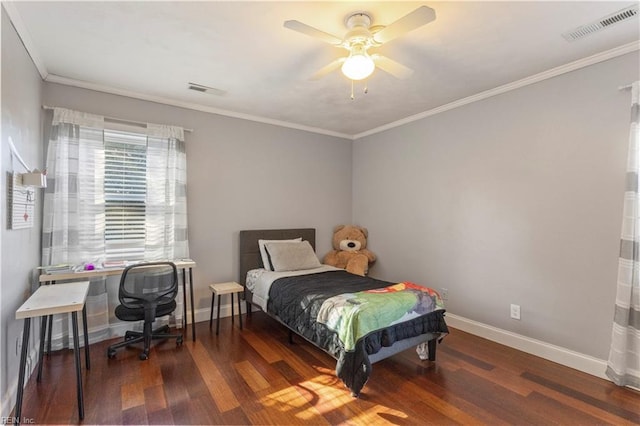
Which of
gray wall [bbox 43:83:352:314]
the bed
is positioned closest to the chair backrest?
gray wall [bbox 43:83:352:314]

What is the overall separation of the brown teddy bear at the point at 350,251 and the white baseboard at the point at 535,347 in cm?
127

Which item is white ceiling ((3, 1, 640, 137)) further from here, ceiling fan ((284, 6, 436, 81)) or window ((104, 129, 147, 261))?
window ((104, 129, 147, 261))

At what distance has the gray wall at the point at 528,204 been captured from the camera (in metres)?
2.53

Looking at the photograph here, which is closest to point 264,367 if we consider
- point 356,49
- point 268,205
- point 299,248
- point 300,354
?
point 300,354

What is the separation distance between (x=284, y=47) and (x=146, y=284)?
234cm

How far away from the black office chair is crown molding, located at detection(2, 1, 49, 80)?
1.85m

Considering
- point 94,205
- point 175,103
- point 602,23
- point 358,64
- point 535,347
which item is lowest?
point 535,347

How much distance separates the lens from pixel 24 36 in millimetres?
2252

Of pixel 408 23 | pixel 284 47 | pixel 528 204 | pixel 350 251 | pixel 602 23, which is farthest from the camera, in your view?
pixel 350 251

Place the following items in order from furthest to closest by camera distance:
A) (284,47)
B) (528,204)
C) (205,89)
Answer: (205,89) → (528,204) → (284,47)

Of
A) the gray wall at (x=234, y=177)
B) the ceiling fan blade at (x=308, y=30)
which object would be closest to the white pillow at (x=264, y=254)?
the gray wall at (x=234, y=177)

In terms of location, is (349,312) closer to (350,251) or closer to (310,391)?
(310,391)

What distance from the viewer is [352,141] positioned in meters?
5.11

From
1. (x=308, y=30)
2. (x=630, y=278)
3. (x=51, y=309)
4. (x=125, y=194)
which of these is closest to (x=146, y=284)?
(x=51, y=309)
